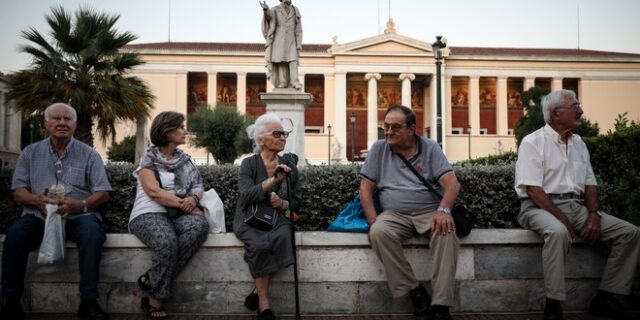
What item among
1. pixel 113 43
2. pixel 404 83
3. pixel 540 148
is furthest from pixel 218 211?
pixel 404 83

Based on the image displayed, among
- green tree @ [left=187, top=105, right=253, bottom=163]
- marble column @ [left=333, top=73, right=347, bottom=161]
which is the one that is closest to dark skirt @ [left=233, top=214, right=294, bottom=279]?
green tree @ [left=187, top=105, right=253, bottom=163]

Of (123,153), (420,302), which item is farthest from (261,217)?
(123,153)

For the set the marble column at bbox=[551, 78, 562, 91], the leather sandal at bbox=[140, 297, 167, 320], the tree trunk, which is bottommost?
the leather sandal at bbox=[140, 297, 167, 320]

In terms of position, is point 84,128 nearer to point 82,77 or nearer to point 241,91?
point 82,77

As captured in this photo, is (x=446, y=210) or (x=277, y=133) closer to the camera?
(x=446, y=210)

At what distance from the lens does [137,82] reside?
14211mm

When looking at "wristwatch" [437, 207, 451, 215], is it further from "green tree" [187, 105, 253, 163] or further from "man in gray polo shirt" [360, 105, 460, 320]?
"green tree" [187, 105, 253, 163]

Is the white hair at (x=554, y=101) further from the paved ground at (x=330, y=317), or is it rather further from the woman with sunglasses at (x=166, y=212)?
the woman with sunglasses at (x=166, y=212)

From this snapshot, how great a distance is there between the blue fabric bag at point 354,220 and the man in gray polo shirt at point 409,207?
0.11 m

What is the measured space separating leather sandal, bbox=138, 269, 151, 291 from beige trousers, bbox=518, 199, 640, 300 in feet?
9.42

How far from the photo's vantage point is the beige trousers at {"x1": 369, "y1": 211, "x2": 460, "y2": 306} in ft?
11.6

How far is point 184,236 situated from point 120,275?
25.9 inches

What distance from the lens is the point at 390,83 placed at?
141 ft

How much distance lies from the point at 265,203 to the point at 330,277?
0.81 metres
